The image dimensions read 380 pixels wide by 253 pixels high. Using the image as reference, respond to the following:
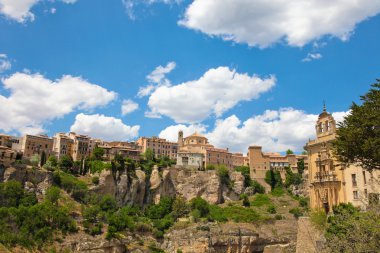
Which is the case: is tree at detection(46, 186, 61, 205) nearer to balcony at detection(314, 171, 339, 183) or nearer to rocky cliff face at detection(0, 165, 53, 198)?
rocky cliff face at detection(0, 165, 53, 198)

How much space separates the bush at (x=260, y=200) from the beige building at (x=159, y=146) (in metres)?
27.4

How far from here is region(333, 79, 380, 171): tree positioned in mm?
18625

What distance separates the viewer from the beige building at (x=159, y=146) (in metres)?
91.1

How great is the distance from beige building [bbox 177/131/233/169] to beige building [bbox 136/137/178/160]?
7.13 ft

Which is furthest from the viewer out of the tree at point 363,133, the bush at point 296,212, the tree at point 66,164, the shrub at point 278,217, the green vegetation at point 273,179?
the green vegetation at point 273,179

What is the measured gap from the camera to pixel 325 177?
35.7 m

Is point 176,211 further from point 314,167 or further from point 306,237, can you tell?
point 306,237

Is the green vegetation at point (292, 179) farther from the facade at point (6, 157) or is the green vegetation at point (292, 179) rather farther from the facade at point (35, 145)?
the facade at point (6, 157)

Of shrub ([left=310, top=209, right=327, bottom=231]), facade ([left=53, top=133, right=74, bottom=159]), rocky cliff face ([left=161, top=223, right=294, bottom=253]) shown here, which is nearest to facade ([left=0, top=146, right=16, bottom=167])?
facade ([left=53, top=133, right=74, bottom=159])

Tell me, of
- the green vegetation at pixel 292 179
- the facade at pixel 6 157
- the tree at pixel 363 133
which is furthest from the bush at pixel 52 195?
the green vegetation at pixel 292 179

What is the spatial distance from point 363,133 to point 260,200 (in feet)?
166

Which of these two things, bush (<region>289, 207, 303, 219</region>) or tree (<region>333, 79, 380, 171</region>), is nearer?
tree (<region>333, 79, 380, 171</region>)

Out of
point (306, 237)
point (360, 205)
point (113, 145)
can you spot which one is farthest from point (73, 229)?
point (113, 145)

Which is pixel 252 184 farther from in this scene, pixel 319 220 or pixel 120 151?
pixel 319 220
